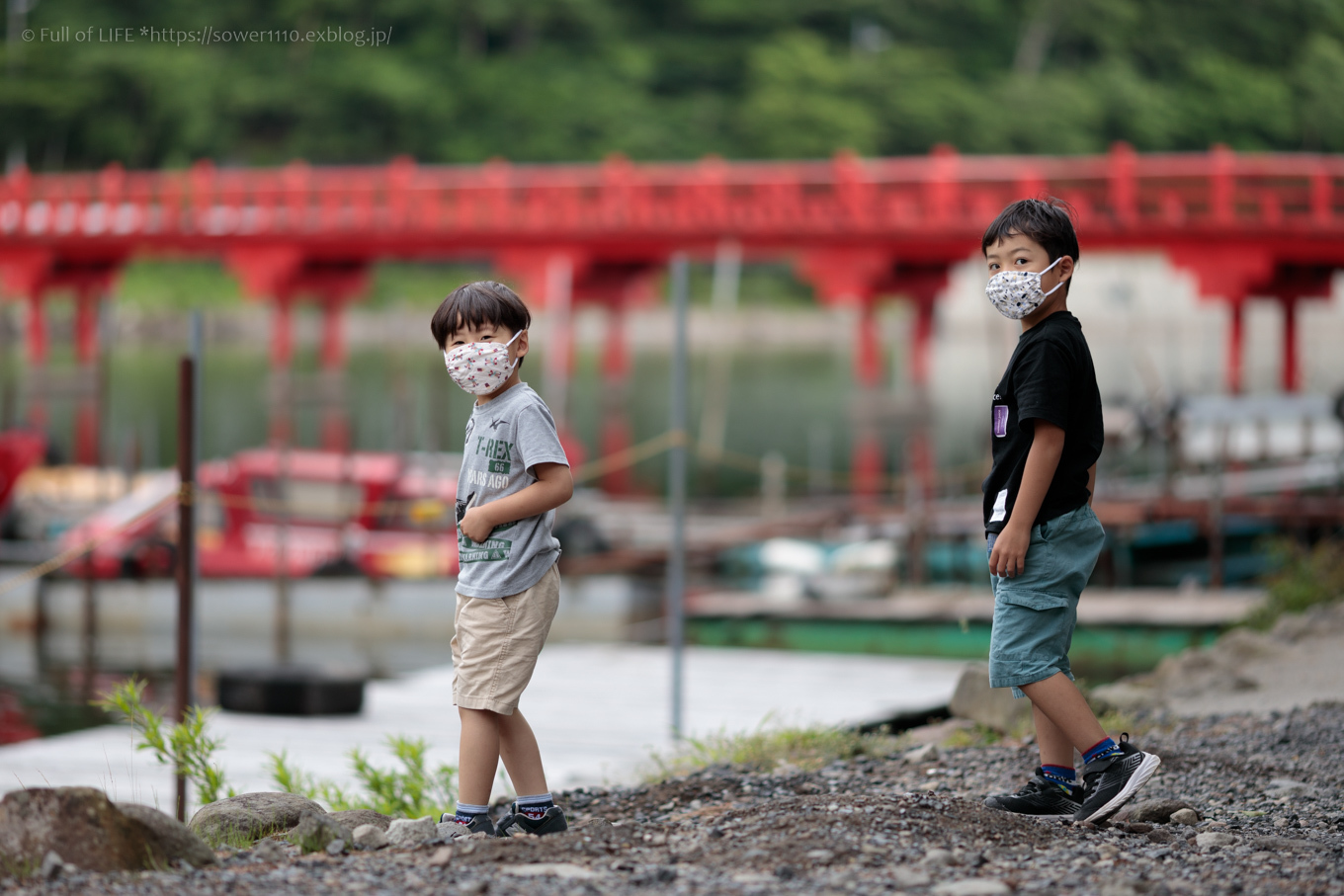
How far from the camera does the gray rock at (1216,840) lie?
12.7 feet

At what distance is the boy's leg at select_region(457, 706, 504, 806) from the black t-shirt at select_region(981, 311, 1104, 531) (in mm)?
1424

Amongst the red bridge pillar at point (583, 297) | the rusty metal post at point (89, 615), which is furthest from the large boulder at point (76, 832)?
the red bridge pillar at point (583, 297)

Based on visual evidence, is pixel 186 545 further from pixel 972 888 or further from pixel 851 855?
pixel 972 888

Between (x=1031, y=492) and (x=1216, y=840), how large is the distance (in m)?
0.99

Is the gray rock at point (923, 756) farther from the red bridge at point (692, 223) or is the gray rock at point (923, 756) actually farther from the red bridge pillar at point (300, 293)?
the red bridge pillar at point (300, 293)

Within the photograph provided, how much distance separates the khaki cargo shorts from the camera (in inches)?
156

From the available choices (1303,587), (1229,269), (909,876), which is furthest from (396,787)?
(1229,269)

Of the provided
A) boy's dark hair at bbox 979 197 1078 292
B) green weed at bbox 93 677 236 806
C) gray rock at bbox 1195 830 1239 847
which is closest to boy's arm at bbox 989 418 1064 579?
boy's dark hair at bbox 979 197 1078 292

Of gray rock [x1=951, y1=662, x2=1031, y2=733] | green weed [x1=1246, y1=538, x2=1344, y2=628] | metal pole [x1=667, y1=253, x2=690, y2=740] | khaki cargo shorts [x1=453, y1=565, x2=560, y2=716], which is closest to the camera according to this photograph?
khaki cargo shorts [x1=453, y1=565, x2=560, y2=716]

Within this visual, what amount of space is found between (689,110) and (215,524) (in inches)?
1999

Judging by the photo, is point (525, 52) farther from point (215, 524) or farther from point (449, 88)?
point (215, 524)

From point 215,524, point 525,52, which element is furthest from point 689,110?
point 215,524

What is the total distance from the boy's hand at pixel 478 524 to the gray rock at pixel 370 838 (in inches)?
30.7

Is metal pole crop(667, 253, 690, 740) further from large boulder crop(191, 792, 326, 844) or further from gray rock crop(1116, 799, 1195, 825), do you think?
gray rock crop(1116, 799, 1195, 825)
